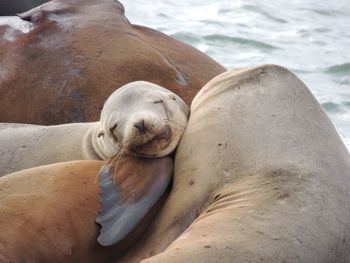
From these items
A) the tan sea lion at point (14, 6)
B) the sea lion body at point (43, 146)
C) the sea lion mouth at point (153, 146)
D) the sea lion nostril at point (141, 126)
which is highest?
the sea lion nostril at point (141, 126)

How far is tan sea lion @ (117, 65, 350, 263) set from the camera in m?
3.81

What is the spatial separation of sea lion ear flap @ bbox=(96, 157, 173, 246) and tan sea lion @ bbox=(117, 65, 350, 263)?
8 cm

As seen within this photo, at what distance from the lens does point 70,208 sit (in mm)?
4148

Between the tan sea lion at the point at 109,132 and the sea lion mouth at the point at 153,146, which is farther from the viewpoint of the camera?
the tan sea lion at the point at 109,132

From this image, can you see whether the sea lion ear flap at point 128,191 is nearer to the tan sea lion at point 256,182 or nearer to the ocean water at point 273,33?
the tan sea lion at point 256,182

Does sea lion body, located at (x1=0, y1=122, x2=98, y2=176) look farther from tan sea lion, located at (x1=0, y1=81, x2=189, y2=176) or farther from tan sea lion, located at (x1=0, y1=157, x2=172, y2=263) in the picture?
tan sea lion, located at (x1=0, y1=157, x2=172, y2=263)

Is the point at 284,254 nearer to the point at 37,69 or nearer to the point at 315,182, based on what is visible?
the point at 315,182

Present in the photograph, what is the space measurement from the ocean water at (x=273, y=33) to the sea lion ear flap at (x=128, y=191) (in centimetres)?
458

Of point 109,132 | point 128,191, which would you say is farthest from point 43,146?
point 128,191

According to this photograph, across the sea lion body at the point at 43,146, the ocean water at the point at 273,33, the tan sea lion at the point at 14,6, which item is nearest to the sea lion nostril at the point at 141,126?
the sea lion body at the point at 43,146

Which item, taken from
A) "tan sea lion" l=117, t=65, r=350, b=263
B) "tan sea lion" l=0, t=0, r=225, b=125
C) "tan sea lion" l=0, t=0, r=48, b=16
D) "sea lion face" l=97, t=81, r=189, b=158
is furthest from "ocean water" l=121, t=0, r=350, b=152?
"tan sea lion" l=117, t=65, r=350, b=263

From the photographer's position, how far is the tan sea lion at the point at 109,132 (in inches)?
182

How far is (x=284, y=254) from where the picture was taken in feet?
12.3

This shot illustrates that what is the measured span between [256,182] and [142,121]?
0.73 metres
